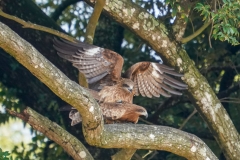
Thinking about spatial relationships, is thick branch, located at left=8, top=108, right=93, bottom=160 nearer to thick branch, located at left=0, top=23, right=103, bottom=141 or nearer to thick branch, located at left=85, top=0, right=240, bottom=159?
thick branch, located at left=0, top=23, right=103, bottom=141

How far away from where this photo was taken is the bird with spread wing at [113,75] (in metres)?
5.99

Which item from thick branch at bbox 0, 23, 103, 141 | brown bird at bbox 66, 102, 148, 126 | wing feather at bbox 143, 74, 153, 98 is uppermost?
thick branch at bbox 0, 23, 103, 141

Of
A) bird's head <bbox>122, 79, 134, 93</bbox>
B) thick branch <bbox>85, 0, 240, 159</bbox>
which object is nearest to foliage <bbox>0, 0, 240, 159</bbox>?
thick branch <bbox>85, 0, 240, 159</bbox>

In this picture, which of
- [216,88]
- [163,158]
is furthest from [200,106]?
[216,88]

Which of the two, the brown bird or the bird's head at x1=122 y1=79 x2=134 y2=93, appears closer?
the brown bird

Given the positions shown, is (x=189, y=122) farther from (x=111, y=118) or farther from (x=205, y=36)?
(x=111, y=118)

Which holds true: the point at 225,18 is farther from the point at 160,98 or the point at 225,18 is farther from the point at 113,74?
the point at 160,98

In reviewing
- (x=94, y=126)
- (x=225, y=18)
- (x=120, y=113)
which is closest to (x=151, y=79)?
(x=120, y=113)

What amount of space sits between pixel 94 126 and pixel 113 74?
158 centimetres

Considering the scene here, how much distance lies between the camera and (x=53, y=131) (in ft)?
16.9

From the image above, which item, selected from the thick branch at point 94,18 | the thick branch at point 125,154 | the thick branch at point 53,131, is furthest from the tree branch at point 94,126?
the thick branch at point 94,18

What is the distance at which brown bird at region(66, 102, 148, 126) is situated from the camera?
5.63m

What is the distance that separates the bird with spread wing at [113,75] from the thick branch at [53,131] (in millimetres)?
513

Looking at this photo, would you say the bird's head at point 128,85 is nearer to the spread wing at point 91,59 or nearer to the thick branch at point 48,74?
the spread wing at point 91,59
